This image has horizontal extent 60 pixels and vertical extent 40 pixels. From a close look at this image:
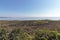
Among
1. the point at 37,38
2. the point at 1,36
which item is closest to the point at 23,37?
the point at 37,38

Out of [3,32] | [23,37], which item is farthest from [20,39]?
[3,32]

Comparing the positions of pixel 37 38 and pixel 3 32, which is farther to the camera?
pixel 3 32

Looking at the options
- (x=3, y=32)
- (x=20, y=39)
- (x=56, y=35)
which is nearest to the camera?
(x=20, y=39)

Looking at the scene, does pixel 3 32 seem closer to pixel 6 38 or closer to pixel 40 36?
pixel 6 38

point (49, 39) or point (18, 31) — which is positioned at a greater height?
point (18, 31)

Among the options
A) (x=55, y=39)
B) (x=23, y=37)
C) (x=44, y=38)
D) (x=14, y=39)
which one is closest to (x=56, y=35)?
(x=55, y=39)

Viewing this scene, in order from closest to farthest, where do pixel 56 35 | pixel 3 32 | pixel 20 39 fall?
pixel 20 39 → pixel 56 35 → pixel 3 32

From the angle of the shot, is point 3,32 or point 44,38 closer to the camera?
point 44,38

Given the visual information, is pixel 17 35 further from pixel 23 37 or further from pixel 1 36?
pixel 1 36

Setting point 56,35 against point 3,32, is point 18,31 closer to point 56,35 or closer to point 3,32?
point 3,32
